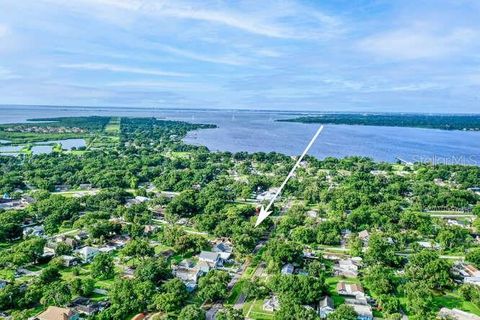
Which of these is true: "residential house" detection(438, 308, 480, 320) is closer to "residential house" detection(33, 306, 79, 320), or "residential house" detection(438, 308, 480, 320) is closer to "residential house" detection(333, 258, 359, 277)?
"residential house" detection(333, 258, 359, 277)

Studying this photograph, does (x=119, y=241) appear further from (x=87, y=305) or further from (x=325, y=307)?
(x=325, y=307)

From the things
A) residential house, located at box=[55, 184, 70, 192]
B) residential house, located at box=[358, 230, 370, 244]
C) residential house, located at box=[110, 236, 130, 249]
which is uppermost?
residential house, located at box=[358, 230, 370, 244]

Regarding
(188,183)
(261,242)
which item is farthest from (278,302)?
(188,183)

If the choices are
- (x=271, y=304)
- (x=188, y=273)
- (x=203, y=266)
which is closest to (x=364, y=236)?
(x=271, y=304)

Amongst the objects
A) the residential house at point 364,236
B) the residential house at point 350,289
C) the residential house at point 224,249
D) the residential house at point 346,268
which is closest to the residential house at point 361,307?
the residential house at point 350,289

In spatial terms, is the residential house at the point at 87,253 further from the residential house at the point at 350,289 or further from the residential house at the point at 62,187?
the residential house at the point at 62,187

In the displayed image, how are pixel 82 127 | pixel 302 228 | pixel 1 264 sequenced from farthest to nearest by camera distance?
1. pixel 82 127
2. pixel 302 228
3. pixel 1 264

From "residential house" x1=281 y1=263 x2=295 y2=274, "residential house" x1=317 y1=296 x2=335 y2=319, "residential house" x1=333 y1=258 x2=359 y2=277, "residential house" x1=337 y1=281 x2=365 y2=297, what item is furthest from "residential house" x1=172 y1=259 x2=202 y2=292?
"residential house" x1=333 y1=258 x2=359 y2=277

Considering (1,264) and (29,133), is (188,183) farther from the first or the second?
(29,133)
